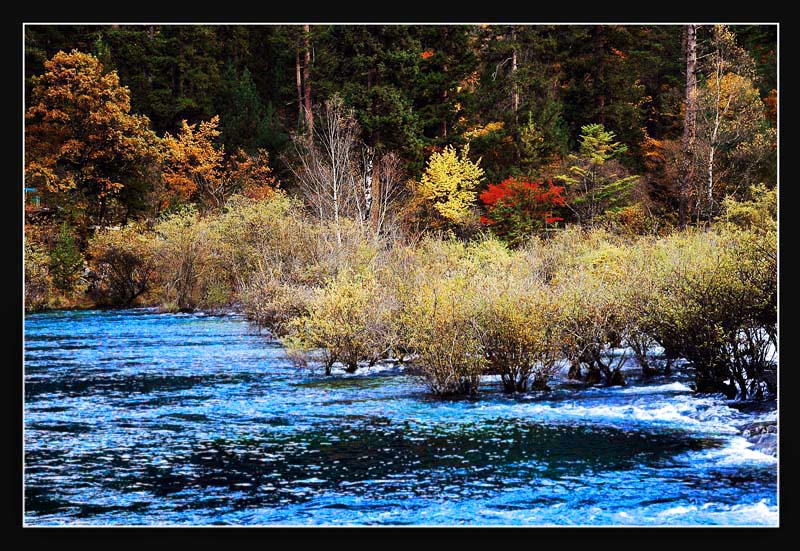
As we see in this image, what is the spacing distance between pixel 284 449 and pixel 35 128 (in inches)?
371

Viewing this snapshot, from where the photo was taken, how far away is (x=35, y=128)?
57.5ft

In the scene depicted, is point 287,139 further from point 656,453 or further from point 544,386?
point 656,453

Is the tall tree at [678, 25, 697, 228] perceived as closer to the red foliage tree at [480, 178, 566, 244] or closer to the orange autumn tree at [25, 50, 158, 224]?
the red foliage tree at [480, 178, 566, 244]

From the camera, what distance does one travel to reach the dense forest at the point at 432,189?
13.9 m

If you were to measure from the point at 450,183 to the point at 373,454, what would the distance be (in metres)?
21.9

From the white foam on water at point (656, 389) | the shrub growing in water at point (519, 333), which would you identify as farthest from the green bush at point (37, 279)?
the white foam on water at point (656, 389)

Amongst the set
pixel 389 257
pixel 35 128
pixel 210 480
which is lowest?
pixel 210 480

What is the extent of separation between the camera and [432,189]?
106ft

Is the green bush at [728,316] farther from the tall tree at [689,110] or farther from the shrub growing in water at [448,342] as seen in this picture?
the tall tree at [689,110]

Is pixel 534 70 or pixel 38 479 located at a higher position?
pixel 534 70

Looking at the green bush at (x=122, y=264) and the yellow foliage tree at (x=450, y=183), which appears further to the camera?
the yellow foliage tree at (x=450, y=183)

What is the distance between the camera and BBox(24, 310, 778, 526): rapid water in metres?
9.10

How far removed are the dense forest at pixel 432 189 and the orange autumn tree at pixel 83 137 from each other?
84 mm
